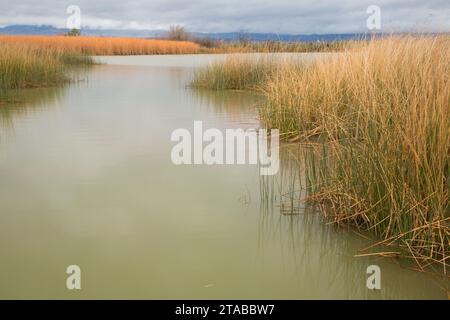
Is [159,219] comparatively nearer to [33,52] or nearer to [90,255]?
[90,255]

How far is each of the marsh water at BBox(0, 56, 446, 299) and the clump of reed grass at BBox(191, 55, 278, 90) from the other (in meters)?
4.75

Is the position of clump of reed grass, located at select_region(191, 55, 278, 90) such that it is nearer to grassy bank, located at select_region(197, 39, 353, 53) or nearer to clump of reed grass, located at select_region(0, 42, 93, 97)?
grassy bank, located at select_region(197, 39, 353, 53)

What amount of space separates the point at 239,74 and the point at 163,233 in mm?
6883

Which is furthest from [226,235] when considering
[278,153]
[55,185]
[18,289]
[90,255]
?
[278,153]

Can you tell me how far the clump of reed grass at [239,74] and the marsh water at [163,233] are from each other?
4753 mm

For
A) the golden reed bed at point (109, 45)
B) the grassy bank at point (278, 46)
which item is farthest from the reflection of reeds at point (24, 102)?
the golden reed bed at point (109, 45)

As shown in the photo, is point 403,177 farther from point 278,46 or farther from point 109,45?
point 109,45

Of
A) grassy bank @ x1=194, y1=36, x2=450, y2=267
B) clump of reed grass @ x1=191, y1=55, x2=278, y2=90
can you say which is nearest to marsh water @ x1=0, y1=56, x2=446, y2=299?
grassy bank @ x1=194, y1=36, x2=450, y2=267

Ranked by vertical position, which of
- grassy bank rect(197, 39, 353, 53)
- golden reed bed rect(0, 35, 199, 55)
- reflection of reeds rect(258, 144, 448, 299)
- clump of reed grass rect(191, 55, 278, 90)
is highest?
golden reed bed rect(0, 35, 199, 55)

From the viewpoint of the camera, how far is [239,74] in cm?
887

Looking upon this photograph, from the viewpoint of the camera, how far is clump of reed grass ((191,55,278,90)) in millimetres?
8664

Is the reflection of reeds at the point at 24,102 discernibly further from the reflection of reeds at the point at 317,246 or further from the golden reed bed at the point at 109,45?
the golden reed bed at the point at 109,45

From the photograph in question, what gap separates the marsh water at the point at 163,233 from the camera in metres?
1.80

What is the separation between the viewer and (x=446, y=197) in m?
2.00
